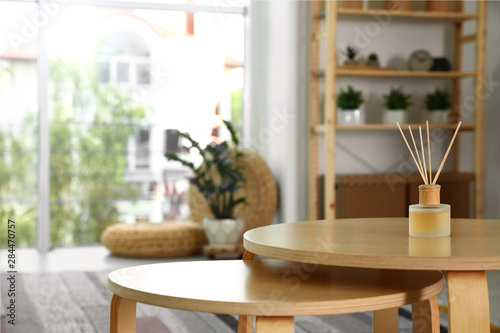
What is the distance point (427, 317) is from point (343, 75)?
2805mm

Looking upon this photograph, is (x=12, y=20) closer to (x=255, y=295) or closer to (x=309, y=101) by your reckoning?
(x=309, y=101)

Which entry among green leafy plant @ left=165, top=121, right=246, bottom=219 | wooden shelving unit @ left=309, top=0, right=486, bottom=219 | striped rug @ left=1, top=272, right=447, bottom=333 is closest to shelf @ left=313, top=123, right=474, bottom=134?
wooden shelving unit @ left=309, top=0, right=486, bottom=219

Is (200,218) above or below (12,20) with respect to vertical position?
below

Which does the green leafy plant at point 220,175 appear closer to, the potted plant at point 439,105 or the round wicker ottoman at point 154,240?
the round wicker ottoman at point 154,240

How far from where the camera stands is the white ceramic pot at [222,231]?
420 centimetres

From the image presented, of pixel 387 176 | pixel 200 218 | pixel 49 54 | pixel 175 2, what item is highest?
pixel 175 2

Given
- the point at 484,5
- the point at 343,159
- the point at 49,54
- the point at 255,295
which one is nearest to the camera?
the point at 255,295

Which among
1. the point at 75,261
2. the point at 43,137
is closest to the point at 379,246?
the point at 75,261

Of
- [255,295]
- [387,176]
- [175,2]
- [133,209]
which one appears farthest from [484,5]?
[255,295]

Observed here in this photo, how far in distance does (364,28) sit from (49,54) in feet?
6.71

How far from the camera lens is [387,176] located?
4160mm

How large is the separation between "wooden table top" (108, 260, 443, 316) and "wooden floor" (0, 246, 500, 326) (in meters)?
1.98

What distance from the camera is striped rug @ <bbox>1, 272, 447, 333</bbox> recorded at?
265 cm

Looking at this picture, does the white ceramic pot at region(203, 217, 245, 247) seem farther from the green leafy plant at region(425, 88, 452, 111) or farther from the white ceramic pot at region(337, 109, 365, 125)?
the green leafy plant at region(425, 88, 452, 111)
